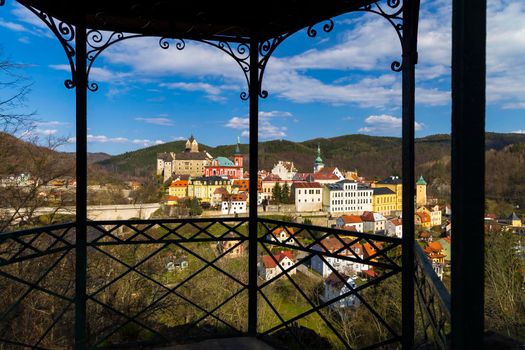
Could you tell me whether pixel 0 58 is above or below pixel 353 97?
below

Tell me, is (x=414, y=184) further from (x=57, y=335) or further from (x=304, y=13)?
(x=57, y=335)

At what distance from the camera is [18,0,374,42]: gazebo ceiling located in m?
3.08

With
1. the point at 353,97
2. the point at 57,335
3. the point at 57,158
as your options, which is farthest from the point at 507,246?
the point at 353,97

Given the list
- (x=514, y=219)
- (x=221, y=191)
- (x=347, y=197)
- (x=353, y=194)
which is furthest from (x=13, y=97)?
(x=221, y=191)

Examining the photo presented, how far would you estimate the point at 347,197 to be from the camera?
3262 centimetres

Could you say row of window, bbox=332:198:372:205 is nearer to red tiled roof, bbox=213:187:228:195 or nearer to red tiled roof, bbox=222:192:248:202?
red tiled roof, bbox=222:192:248:202

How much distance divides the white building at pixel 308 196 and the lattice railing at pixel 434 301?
117 feet

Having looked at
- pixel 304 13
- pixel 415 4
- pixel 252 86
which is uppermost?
pixel 304 13

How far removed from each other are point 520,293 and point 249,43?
6392 millimetres

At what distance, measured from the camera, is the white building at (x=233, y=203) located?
36.2 meters

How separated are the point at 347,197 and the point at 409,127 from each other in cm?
3096

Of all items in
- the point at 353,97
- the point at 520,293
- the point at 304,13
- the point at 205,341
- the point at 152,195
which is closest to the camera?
the point at 304,13

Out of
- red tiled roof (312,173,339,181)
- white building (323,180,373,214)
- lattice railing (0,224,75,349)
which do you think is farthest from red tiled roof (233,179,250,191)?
lattice railing (0,224,75,349)

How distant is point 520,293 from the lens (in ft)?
22.0
